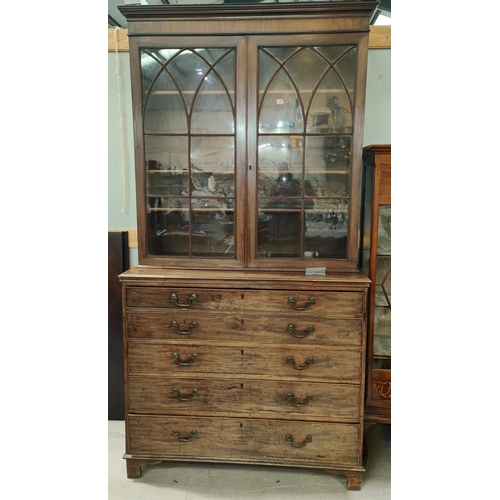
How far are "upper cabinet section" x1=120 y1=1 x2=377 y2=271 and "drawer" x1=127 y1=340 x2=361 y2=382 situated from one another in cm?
39

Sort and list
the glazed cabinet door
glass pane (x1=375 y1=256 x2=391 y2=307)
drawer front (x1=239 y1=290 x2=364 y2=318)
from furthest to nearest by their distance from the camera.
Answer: glass pane (x1=375 y1=256 x2=391 y2=307), the glazed cabinet door, drawer front (x1=239 y1=290 x2=364 y2=318)

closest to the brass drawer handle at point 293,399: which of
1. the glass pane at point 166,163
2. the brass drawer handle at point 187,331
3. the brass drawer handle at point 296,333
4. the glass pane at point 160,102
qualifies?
the brass drawer handle at point 296,333

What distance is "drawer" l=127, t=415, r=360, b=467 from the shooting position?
5.65 feet

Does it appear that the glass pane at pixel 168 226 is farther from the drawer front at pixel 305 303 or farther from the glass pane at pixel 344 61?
the glass pane at pixel 344 61

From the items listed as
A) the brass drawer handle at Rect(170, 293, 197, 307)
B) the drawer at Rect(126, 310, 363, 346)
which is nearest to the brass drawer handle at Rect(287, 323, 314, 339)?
the drawer at Rect(126, 310, 363, 346)

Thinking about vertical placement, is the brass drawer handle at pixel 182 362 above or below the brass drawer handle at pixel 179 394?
above

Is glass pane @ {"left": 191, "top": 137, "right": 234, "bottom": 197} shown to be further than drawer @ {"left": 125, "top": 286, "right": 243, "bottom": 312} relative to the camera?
Yes

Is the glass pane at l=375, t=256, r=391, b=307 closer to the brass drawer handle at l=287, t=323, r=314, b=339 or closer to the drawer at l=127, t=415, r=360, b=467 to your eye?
A: the brass drawer handle at l=287, t=323, r=314, b=339

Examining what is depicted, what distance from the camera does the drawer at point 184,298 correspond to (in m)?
1.71

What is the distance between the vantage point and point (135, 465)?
5.99 ft

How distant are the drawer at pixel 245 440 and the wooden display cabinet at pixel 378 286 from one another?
0.69 ft

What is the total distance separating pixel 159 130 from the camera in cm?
185
